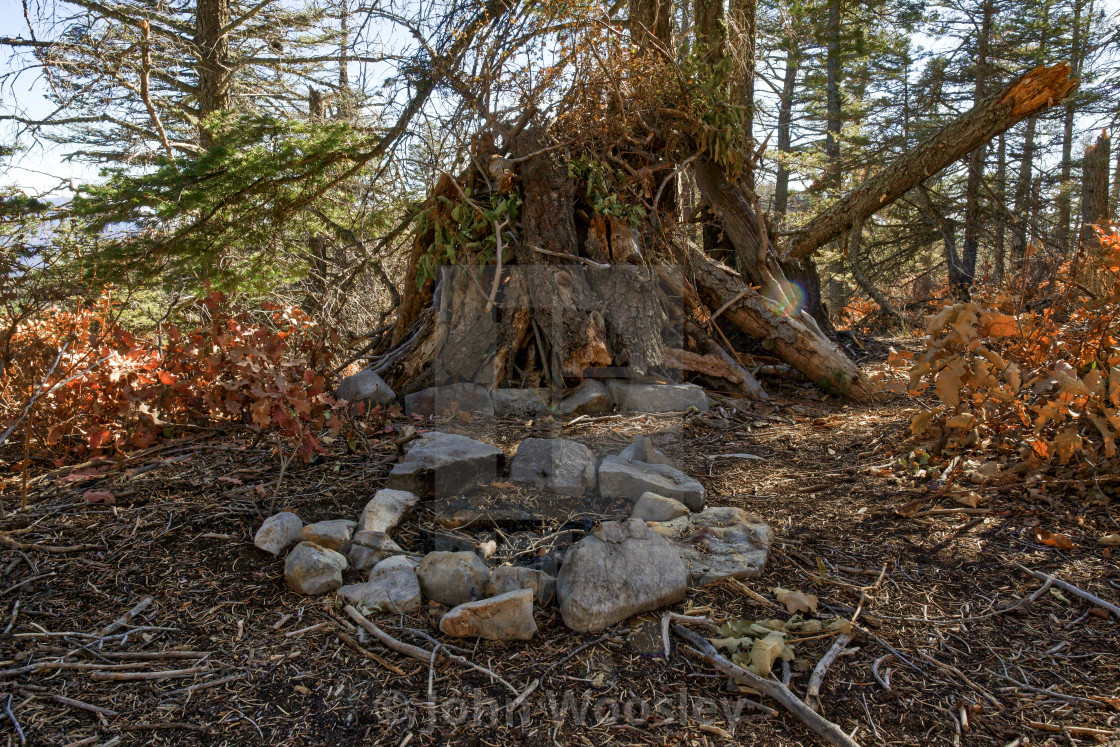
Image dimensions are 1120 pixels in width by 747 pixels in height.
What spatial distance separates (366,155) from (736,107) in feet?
10.3

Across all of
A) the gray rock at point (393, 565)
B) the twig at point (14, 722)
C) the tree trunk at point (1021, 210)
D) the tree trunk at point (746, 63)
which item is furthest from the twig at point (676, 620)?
the tree trunk at point (1021, 210)

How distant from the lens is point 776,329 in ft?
17.1

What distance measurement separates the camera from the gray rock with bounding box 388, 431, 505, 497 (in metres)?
2.81

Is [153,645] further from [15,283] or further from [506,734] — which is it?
[15,283]

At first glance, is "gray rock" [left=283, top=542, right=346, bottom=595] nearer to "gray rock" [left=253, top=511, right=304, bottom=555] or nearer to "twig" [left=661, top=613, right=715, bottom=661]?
"gray rock" [left=253, top=511, right=304, bottom=555]

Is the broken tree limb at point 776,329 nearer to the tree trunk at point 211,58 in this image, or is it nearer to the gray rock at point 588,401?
the gray rock at point 588,401

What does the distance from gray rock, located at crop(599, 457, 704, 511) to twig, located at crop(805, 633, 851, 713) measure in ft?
3.33

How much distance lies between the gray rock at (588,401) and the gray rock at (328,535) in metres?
2.11

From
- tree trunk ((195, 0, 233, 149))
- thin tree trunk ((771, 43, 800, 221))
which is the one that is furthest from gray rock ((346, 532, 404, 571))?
thin tree trunk ((771, 43, 800, 221))

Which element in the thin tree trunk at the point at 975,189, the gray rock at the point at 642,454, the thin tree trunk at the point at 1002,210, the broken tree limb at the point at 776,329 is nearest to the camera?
the gray rock at the point at 642,454

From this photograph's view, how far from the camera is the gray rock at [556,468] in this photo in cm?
292

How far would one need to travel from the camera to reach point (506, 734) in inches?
57.9

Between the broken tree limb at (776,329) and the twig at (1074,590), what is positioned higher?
the broken tree limb at (776,329)
